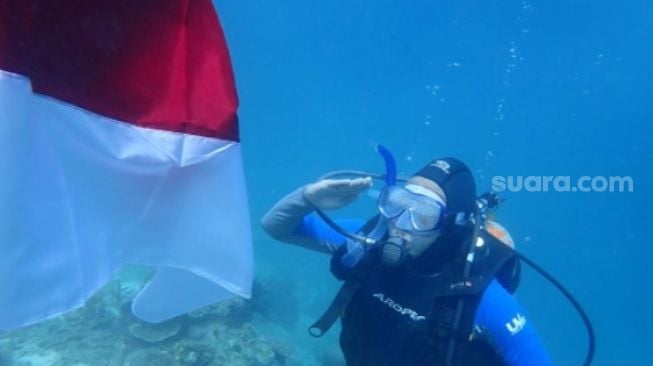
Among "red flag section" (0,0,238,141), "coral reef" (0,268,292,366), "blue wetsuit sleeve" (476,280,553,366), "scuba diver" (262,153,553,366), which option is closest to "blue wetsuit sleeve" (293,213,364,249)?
"scuba diver" (262,153,553,366)

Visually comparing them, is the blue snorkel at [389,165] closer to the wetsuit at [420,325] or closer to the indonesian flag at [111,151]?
the wetsuit at [420,325]

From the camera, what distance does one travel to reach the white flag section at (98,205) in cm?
200

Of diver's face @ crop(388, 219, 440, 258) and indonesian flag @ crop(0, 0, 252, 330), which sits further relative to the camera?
diver's face @ crop(388, 219, 440, 258)

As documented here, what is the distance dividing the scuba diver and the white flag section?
4.61 ft

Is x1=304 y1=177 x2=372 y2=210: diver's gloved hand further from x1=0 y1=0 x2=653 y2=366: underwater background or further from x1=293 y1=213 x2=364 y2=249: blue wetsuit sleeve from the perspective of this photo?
x1=0 y1=0 x2=653 y2=366: underwater background

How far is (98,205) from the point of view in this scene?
2.30 metres

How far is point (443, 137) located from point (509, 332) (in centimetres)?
8066

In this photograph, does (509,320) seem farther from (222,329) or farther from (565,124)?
(565,124)

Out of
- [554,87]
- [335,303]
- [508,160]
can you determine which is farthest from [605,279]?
[335,303]

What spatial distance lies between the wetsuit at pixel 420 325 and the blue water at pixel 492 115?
8740 mm

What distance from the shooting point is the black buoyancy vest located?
→ 356 centimetres

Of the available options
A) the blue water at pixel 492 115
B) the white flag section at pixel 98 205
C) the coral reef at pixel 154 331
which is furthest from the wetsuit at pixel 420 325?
the blue water at pixel 492 115

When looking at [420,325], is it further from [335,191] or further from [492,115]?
[492,115]

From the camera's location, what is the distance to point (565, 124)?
52.6 meters
